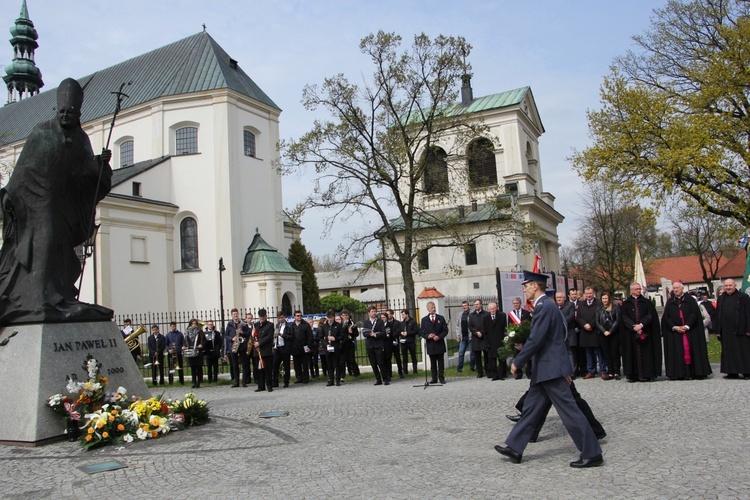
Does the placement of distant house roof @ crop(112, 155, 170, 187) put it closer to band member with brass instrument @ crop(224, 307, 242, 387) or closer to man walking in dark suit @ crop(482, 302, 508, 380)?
band member with brass instrument @ crop(224, 307, 242, 387)

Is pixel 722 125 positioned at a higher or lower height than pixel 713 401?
higher

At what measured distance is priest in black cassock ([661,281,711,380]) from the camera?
37.1ft

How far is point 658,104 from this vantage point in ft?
75.5

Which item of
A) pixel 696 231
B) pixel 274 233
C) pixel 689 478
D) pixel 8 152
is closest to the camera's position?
pixel 689 478

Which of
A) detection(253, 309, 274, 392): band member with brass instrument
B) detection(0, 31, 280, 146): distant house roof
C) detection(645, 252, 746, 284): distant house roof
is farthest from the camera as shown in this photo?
detection(645, 252, 746, 284): distant house roof

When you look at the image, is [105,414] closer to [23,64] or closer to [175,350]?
[175,350]

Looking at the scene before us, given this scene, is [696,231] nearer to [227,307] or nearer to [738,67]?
[738,67]

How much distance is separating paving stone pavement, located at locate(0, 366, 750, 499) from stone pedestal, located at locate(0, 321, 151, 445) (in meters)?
0.25

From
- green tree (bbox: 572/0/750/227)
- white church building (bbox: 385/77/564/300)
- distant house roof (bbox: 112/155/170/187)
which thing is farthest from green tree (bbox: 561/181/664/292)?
distant house roof (bbox: 112/155/170/187)

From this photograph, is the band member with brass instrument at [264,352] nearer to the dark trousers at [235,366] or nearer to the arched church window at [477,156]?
the dark trousers at [235,366]

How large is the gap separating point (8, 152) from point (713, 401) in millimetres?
46492

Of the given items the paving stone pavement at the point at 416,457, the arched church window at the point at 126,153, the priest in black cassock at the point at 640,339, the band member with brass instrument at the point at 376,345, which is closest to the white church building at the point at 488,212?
the arched church window at the point at 126,153

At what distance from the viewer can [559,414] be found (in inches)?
230

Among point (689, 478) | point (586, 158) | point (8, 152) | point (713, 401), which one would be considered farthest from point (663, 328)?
point (8, 152)
